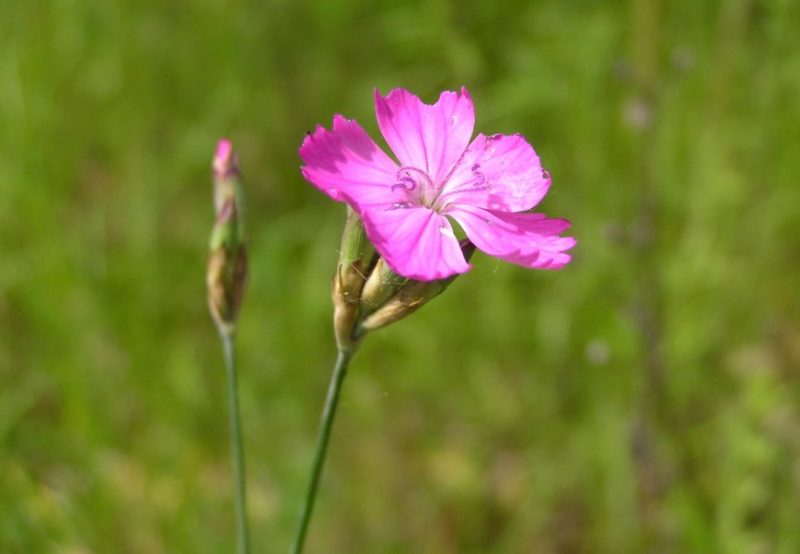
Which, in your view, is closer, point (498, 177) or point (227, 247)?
point (498, 177)

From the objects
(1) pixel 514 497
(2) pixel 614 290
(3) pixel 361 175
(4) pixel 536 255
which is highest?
(2) pixel 614 290

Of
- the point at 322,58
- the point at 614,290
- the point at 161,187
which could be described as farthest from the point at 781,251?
the point at 161,187

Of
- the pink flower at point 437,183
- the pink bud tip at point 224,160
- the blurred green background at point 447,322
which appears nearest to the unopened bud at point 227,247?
the pink bud tip at point 224,160

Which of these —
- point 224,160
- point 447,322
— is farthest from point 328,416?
point 447,322

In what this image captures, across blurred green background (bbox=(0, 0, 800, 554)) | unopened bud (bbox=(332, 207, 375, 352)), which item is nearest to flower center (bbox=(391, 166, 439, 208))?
unopened bud (bbox=(332, 207, 375, 352))

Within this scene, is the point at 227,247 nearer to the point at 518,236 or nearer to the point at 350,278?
the point at 350,278

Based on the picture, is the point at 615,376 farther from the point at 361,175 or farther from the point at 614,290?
the point at 361,175

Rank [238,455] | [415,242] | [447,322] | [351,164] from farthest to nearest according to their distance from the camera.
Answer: [447,322]
[238,455]
[351,164]
[415,242]

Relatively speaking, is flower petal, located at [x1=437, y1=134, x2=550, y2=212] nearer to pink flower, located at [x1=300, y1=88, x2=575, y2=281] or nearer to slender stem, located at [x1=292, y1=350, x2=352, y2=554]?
pink flower, located at [x1=300, y1=88, x2=575, y2=281]
